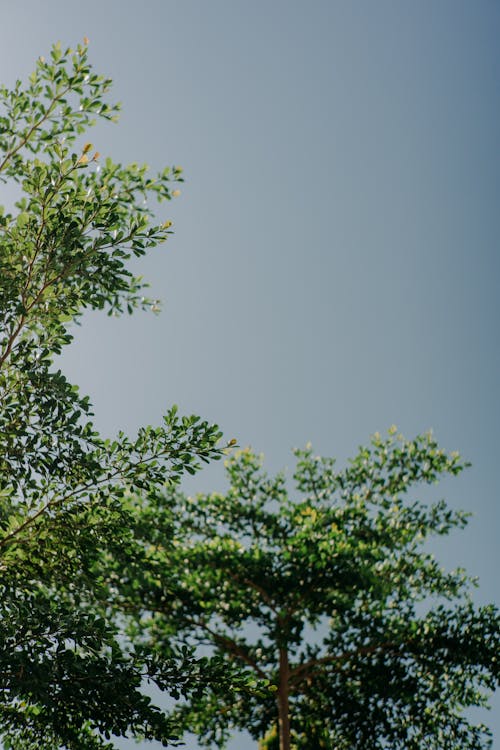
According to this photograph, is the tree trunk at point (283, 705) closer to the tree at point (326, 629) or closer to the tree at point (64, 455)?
the tree at point (326, 629)

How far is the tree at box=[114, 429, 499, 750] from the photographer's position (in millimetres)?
13000

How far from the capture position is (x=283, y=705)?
1274 cm

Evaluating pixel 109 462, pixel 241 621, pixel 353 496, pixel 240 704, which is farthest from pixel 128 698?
pixel 353 496

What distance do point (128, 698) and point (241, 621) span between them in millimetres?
9035

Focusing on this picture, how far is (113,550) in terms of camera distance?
21.4 feet

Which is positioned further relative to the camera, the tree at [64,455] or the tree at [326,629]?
the tree at [326,629]

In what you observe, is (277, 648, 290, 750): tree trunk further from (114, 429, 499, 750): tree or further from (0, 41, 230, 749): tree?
(0, 41, 230, 749): tree

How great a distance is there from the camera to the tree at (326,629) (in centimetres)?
1300

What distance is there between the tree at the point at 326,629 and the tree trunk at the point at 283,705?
0.08 feet

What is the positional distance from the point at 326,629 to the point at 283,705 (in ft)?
7.84

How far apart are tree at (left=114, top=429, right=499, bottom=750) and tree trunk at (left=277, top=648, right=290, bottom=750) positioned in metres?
0.02

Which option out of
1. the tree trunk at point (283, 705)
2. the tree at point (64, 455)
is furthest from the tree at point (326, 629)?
the tree at point (64, 455)

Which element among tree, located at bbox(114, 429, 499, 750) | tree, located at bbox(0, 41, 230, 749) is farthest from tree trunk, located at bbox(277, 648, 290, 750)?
tree, located at bbox(0, 41, 230, 749)

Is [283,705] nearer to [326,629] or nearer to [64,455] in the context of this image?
[326,629]
